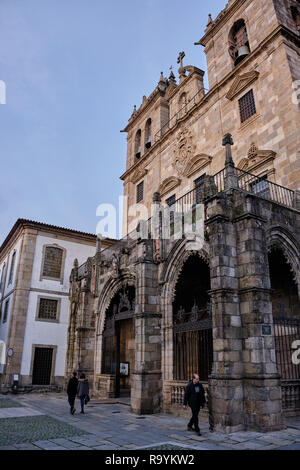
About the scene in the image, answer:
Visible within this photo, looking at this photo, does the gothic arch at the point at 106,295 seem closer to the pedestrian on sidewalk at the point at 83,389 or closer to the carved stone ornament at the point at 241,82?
the pedestrian on sidewalk at the point at 83,389

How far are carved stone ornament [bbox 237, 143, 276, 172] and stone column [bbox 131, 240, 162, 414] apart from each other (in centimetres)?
526

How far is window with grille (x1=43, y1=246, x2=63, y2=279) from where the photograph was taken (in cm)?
2270

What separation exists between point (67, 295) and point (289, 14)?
1921 cm

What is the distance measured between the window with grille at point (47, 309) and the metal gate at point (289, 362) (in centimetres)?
1427

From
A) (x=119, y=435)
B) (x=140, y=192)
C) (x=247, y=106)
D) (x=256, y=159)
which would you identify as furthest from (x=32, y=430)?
(x=140, y=192)

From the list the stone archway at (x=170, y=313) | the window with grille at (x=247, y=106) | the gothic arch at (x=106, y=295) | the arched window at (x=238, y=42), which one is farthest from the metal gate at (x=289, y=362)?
the arched window at (x=238, y=42)

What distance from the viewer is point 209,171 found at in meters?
17.3

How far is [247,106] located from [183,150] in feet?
14.6

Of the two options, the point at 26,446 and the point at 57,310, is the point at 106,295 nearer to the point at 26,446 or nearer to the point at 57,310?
the point at 57,310

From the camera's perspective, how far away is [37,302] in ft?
71.2

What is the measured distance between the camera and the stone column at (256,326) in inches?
337

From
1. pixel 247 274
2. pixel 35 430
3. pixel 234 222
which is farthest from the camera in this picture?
pixel 234 222

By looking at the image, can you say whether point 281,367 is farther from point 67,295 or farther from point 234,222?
→ point 67,295
